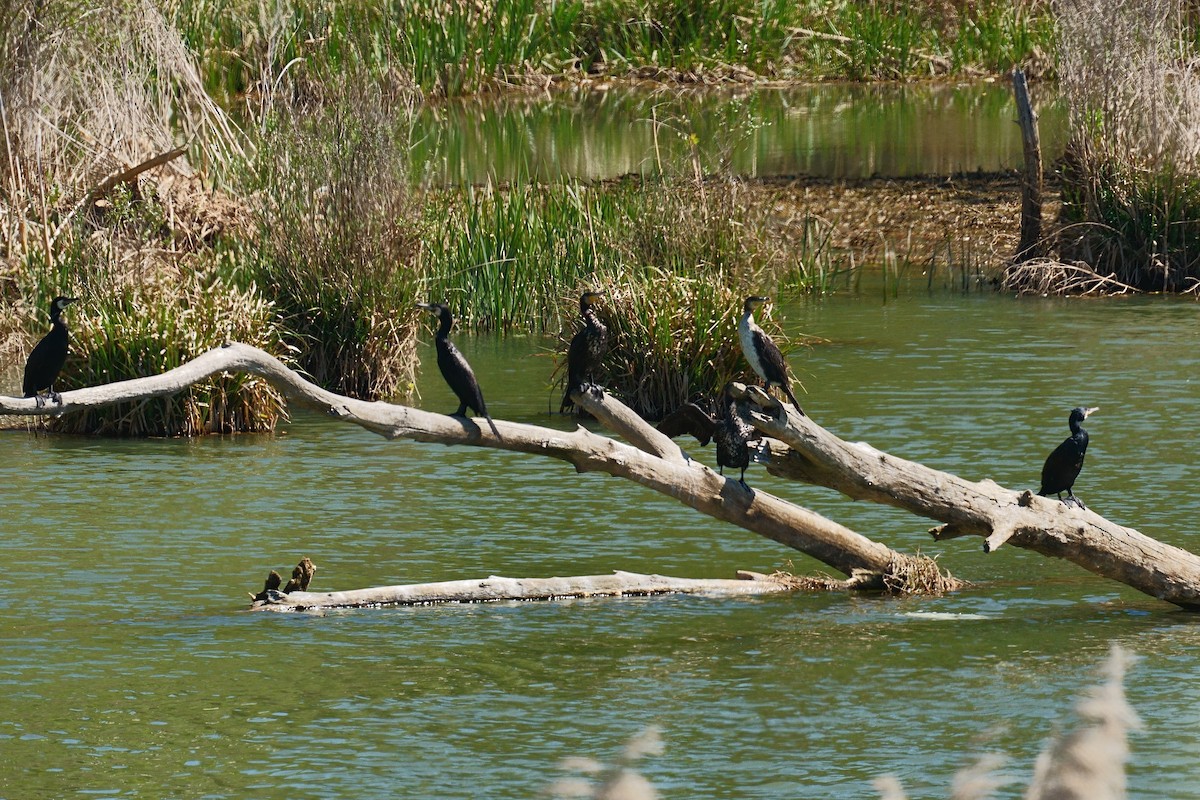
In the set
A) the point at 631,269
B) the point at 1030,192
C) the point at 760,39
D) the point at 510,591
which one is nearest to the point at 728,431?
the point at 510,591

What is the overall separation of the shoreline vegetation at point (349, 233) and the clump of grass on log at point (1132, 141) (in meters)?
0.03

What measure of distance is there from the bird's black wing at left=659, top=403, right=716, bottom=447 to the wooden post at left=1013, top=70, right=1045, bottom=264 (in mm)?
12098

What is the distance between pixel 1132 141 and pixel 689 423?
38.6 feet

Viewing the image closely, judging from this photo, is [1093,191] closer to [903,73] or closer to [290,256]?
[290,256]

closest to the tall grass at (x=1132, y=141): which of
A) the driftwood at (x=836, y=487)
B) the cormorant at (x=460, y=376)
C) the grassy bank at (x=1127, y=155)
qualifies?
the grassy bank at (x=1127, y=155)

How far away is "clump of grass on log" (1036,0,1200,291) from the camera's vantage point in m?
18.8

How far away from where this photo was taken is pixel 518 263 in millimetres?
16812

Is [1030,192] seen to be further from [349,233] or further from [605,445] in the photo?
[605,445]

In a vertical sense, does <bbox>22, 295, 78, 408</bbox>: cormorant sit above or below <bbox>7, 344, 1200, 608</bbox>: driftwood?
above

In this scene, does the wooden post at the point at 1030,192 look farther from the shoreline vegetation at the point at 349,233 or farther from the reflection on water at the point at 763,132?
the reflection on water at the point at 763,132

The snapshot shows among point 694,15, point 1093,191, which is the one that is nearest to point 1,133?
point 1093,191

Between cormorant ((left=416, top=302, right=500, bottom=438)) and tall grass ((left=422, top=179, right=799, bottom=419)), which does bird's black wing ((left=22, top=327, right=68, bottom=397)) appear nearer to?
cormorant ((left=416, top=302, right=500, bottom=438))

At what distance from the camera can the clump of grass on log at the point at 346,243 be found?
14406mm

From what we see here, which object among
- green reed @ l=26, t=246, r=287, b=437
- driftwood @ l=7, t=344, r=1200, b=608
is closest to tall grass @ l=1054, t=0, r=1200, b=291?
green reed @ l=26, t=246, r=287, b=437
